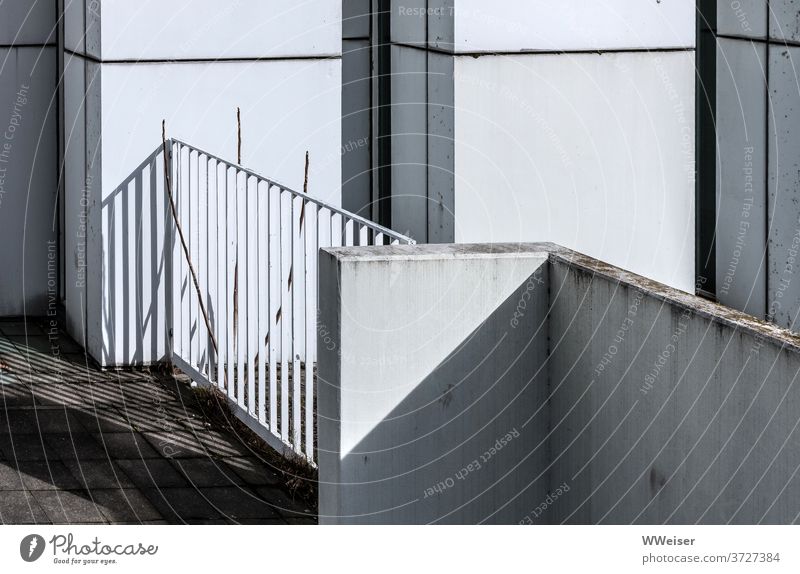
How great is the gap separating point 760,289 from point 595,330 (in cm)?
492

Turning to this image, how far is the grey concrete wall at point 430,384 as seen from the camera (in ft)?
16.4

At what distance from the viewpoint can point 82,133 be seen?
889cm

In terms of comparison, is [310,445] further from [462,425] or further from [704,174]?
[704,174]

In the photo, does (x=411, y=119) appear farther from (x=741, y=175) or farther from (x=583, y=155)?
(x=741, y=175)

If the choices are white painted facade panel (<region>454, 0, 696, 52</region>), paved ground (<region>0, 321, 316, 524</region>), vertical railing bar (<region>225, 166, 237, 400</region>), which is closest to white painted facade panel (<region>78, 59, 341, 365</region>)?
paved ground (<region>0, 321, 316, 524</region>)

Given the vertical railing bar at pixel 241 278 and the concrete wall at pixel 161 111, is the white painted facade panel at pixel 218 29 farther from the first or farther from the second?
the vertical railing bar at pixel 241 278

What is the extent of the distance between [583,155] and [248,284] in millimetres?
2141

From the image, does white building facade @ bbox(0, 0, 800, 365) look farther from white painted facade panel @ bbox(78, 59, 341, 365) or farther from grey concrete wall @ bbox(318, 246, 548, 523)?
grey concrete wall @ bbox(318, 246, 548, 523)

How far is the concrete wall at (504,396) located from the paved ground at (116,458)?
986 millimetres

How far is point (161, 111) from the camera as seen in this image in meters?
8.58

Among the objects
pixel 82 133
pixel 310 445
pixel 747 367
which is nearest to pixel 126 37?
pixel 82 133

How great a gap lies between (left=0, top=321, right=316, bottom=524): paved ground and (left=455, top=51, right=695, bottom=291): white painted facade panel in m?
2.21
